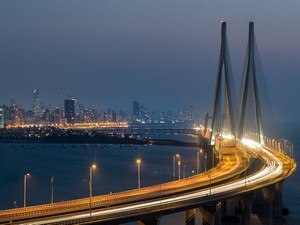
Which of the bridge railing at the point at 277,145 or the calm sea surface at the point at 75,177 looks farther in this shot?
the bridge railing at the point at 277,145

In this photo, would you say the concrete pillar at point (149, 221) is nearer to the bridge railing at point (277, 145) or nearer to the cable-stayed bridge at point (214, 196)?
the cable-stayed bridge at point (214, 196)

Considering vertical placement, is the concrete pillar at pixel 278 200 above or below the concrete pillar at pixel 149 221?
below

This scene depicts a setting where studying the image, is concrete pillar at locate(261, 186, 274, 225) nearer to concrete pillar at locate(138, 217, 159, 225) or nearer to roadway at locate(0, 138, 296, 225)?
roadway at locate(0, 138, 296, 225)

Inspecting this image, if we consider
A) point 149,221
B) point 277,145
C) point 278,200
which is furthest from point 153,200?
point 277,145

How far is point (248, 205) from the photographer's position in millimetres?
23547

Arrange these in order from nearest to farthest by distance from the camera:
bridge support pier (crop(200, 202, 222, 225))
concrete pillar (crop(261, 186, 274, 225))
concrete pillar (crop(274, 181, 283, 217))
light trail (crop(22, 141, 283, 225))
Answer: light trail (crop(22, 141, 283, 225)) < bridge support pier (crop(200, 202, 222, 225)) < concrete pillar (crop(261, 186, 274, 225)) < concrete pillar (crop(274, 181, 283, 217))

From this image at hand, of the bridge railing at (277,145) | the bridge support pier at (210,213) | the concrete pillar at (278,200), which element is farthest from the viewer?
the bridge railing at (277,145)

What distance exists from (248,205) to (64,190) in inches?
622

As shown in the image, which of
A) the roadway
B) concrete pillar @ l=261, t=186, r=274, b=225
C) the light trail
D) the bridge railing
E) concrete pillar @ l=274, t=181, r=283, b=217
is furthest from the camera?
the bridge railing

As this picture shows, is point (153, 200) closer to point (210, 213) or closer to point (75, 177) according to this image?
point (210, 213)

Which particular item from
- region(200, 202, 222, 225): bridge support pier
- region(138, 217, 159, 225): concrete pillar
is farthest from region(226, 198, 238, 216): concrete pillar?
region(138, 217, 159, 225): concrete pillar

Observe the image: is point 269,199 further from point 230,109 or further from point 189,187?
point 230,109

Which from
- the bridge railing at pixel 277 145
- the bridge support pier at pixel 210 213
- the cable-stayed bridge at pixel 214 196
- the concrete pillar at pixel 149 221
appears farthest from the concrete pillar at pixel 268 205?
the bridge railing at pixel 277 145

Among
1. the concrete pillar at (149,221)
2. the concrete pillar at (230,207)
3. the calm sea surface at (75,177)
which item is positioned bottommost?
the calm sea surface at (75,177)
